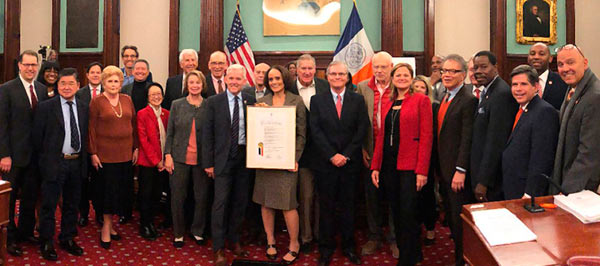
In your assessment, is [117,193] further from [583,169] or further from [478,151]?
[583,169]

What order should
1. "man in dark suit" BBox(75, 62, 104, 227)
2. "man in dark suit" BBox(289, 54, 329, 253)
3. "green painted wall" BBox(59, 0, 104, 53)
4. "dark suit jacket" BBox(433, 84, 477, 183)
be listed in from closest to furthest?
1. "dark suit jacket" BBox(433, 84, 477, 183)
2. "man in dark suit" BBox(289, 54, 329, 253)
3. "man in dark suit" BBox(75, 62, 104, 227)
4. "green painted wall" BBox(59, 0, 104, 53)

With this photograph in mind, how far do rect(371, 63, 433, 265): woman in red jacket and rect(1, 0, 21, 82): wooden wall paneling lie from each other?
6914mm

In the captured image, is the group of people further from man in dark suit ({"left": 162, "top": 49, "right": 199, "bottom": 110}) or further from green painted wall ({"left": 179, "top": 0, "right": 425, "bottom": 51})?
green painted wall ({"left": 179, "top": 0, "right": 425, "bottom": 51})

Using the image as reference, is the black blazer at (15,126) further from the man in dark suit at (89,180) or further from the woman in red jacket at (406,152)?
the woman in red jacket at (406,152)

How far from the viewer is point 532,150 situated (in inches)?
103

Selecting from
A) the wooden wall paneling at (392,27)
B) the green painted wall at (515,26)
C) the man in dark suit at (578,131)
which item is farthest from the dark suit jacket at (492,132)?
the green painted wall at (515,26)

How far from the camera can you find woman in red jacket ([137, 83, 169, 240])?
3947 millimetres

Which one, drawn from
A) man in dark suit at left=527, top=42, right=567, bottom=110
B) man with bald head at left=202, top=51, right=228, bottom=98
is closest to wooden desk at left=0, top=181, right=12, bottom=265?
man with bald head at left=202, top=51, right=228, bottom=98

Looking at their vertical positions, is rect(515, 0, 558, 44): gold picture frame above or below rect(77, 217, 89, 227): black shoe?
above

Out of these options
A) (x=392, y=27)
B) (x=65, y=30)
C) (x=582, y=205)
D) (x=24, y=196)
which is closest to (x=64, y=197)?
(x=24, y=196)

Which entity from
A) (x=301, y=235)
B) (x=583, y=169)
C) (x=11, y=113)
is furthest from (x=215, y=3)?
(x=583, y=169)

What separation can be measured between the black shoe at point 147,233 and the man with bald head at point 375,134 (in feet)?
6.02

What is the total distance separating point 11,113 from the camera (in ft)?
11.6

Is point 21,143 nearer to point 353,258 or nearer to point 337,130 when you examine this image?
point 337,130
